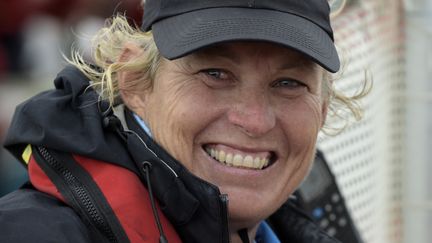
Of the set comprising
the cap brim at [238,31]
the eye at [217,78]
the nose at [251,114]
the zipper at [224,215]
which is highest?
→ the cap brim at [238,31]

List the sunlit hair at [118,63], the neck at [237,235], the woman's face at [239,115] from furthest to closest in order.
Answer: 1. the neck at [237,235]
2. the sunlit hair at [118,63]
3. the woman's face at [239,115]

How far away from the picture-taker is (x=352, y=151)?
3.45 metres

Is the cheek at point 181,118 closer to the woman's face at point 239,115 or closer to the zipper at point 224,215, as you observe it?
the woman's face at point 239,115

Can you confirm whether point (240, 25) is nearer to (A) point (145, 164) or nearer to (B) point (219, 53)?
(B) point (219, 53)

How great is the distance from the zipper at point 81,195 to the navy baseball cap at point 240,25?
33 centimetres

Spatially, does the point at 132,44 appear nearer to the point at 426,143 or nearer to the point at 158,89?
the point at 158,89

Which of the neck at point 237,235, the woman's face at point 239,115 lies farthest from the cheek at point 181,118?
the neck at point 237,235

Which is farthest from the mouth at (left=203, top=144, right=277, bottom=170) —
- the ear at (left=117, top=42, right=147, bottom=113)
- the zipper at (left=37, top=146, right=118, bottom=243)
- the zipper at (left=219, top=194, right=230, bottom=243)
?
the zipper at (left=37, top=146, right=118, bottom=243)

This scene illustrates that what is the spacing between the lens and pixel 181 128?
1739 millimetres

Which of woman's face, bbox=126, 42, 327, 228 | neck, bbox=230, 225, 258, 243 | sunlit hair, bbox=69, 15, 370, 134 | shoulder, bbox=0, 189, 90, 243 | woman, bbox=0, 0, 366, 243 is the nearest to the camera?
shoulder, bbox=0, 189, 90, 243

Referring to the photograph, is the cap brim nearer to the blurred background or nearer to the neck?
the neck

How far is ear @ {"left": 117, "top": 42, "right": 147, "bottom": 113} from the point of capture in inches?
73.1

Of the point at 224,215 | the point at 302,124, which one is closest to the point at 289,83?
the point at 302,124

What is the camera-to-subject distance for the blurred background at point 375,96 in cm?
354
